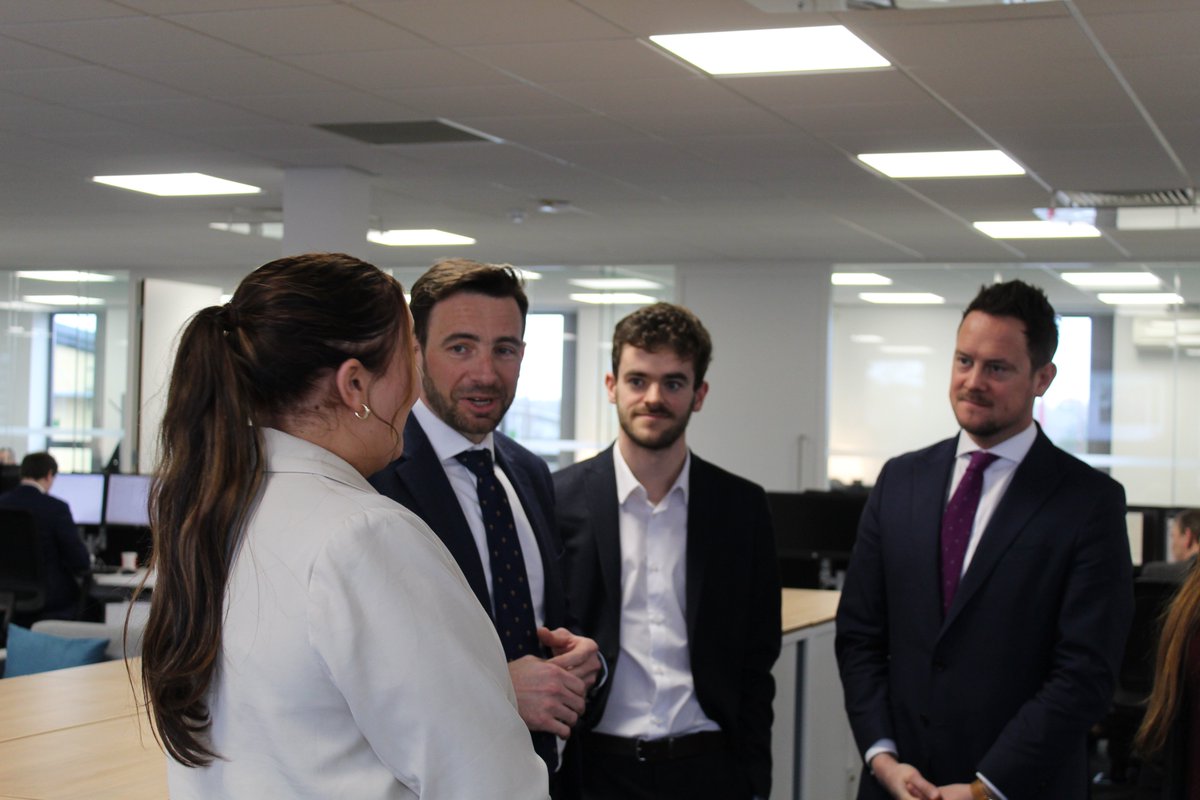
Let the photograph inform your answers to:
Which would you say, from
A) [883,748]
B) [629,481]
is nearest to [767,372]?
[629,481]

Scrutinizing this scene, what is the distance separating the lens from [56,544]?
7535mm

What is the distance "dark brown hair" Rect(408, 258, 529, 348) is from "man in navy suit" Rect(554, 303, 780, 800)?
Result: 23.8 inches

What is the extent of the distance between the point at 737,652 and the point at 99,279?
39.4 feet

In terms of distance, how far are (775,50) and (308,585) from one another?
3901 mm

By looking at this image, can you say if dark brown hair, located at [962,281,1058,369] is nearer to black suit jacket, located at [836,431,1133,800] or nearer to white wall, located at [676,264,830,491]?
black suit jacket, located at [836,431,1133,800]

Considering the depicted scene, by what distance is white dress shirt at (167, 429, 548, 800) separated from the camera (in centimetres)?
116

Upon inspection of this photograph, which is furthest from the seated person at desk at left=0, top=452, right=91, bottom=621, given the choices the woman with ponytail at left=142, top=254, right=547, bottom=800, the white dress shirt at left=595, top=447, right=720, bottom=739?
the woman with ponytail at left=142, top=254, right=547, bottom=800

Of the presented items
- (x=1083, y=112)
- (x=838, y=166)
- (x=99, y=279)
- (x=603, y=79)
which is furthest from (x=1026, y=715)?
(x=99, y=279)

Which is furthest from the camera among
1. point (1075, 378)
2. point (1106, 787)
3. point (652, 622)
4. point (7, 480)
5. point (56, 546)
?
point (1075, 378)

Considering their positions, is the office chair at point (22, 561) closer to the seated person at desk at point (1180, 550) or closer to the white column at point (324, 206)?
the white column at point (324, 206)

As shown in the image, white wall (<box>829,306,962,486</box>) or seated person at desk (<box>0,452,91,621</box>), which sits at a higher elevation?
white wall (<box>829,306,962,486</box>)

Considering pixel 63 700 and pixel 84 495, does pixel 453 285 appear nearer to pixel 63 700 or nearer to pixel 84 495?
pixel 63 700

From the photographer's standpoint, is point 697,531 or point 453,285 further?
point 697,531

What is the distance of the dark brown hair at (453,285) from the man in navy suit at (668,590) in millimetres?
605
